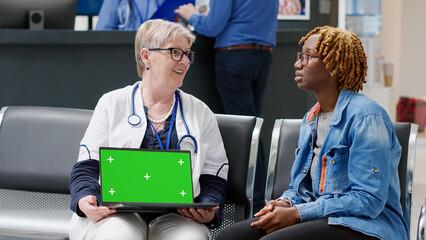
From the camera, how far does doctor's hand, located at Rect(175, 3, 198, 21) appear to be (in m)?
4.82

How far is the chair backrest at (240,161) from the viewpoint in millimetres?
2803

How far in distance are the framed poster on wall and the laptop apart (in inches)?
143

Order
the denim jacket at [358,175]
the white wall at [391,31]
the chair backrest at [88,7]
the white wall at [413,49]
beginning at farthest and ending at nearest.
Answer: the white wall at [413,49] → the white wall at [391,31] → the chair backrest at [88,7] → the denim jacket at [358,175]

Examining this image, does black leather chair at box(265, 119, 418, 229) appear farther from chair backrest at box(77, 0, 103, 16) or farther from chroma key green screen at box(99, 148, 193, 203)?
chair backrest at box(77, 0, 103, 16)

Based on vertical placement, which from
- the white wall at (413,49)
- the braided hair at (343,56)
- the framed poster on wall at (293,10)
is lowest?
the white wall at (413,49)

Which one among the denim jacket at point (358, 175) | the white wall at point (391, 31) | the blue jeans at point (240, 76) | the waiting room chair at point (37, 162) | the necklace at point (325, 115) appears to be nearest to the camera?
the denim jacket at point (358, 175)

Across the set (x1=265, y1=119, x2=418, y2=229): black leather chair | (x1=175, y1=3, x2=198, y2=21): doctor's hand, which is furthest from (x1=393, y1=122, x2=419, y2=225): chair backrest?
(x1=175, y1=3, x2=198, y2=21): doctor's hand

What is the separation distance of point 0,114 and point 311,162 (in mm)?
1488

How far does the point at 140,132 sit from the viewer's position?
2.63m

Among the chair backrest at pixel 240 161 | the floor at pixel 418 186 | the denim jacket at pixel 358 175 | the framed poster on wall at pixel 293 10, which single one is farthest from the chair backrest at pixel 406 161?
the framed poster on wall at pixel 293 10

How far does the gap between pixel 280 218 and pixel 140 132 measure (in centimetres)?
67

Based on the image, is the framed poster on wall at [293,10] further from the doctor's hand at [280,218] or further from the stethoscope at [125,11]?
the doctor's hand at [280,218]

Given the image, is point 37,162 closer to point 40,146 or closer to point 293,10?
point 40,146

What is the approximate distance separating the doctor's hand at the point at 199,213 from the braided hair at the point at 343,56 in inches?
24.8
